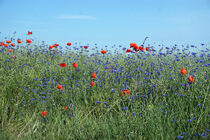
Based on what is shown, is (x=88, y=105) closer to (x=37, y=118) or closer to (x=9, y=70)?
(x=37, y=118)

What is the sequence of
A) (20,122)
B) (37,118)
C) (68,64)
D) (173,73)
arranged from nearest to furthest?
(37,118), (20,122), (173,73), (68,64)

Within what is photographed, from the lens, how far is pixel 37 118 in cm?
342

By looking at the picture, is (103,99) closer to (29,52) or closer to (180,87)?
(180,87)

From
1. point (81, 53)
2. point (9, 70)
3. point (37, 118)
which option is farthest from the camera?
point (81, 53)

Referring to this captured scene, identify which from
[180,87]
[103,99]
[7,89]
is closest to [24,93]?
[7,89]

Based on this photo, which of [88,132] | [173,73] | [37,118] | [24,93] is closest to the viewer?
[88,132]

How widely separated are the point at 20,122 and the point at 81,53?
4.10 meters

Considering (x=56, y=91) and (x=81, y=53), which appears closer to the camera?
(x=56, y=91)

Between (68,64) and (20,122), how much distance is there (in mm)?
2616

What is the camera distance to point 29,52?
7.60 metres

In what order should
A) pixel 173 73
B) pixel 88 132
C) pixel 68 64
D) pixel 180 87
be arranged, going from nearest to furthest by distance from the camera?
pixel 88 132
pixel 180 87
pixel 173 73
pixel 68 64

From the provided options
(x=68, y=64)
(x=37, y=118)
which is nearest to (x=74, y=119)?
(x=37, y=118)

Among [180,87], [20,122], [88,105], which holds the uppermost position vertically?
[180,87]

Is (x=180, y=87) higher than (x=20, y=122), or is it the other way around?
(x=180, y=87)
